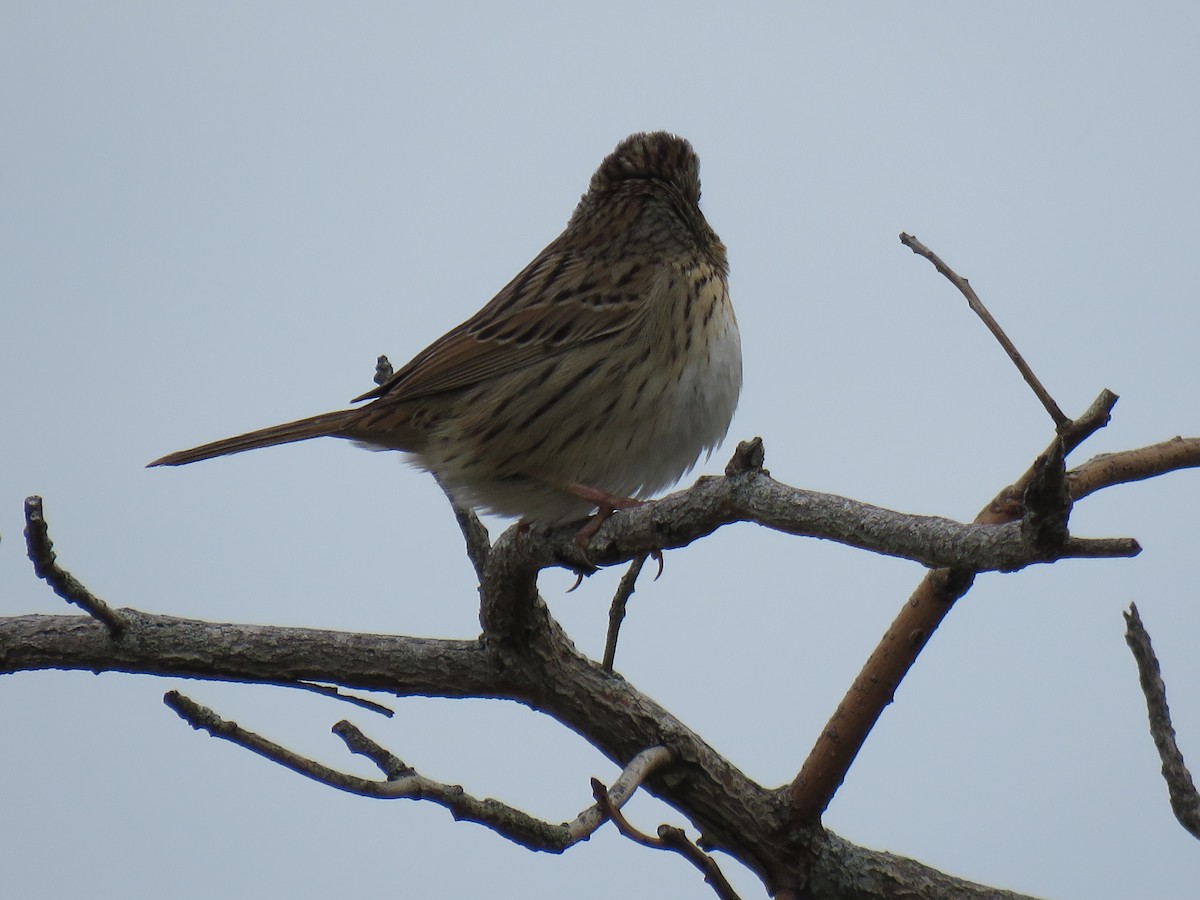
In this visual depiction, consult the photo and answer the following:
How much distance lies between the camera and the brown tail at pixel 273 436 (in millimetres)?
5605

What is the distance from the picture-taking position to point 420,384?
5637mm

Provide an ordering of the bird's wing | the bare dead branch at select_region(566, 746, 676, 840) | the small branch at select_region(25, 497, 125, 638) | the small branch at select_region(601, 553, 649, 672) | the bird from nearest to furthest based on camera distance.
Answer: the bare dead branch at select_region(566, 746, 676, 840) → the small branch at select_region(25, 497, 125, 638) → the small branch at select_region(601, 553, 649, 672) → the bird → the bird's wing

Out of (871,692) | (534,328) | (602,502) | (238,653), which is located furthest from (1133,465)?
(534,328)

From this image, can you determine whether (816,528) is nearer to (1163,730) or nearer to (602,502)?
(1163,730)

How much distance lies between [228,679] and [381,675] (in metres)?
0.47

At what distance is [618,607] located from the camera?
443 centimetres

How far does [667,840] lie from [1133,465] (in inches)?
58.3

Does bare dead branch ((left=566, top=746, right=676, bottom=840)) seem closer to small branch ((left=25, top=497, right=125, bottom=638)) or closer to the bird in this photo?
the bird

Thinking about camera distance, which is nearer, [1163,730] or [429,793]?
[429,793]

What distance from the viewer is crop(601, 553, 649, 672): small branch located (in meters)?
4.37

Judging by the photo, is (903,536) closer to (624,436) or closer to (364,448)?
(624,436)

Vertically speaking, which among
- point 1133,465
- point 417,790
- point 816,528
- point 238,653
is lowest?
point 417,790

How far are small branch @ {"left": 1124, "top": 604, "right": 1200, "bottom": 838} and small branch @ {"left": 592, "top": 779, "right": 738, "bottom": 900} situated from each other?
1.12 metres

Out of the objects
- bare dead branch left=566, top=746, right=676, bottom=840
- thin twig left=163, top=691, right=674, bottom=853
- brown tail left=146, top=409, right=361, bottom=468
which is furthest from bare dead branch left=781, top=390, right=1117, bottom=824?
brown tail left=146, top=409, right=361, bottom=468
